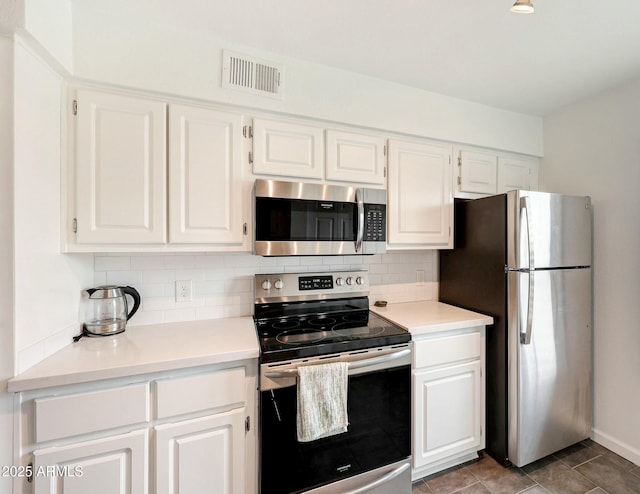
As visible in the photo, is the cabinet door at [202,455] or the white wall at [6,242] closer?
the white wall at [6,242]

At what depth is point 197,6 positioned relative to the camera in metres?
1.33

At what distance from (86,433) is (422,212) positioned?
6.88 feet

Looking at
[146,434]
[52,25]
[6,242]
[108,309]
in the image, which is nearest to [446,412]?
[146,434]

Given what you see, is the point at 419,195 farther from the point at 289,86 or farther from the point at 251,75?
the point at 251,75

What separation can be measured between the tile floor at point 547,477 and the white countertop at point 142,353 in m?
1.38

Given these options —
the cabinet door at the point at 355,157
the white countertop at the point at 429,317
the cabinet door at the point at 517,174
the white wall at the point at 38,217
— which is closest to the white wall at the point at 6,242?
the white wall at the point at 38,217

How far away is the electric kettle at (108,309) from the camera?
4.82ft

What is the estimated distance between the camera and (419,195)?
202 centimetres

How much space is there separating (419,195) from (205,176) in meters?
1.39

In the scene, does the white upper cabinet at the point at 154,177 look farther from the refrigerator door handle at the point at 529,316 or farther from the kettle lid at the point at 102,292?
the refrigerator door handle at the point at 529,316

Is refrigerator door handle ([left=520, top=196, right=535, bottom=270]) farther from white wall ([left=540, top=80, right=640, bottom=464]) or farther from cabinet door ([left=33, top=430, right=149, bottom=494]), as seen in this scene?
cabinet door ([left=33, top=430, right=149, bottom=494])

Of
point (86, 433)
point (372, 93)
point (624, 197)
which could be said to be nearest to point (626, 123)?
point (624, 197)

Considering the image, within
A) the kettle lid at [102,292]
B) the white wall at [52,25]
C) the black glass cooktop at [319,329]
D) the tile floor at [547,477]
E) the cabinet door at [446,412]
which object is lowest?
the tile floor at [547,477]

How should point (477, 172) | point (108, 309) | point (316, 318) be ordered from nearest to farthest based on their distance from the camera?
point (108, 309) → point (316, 318) → point (477, 172)
